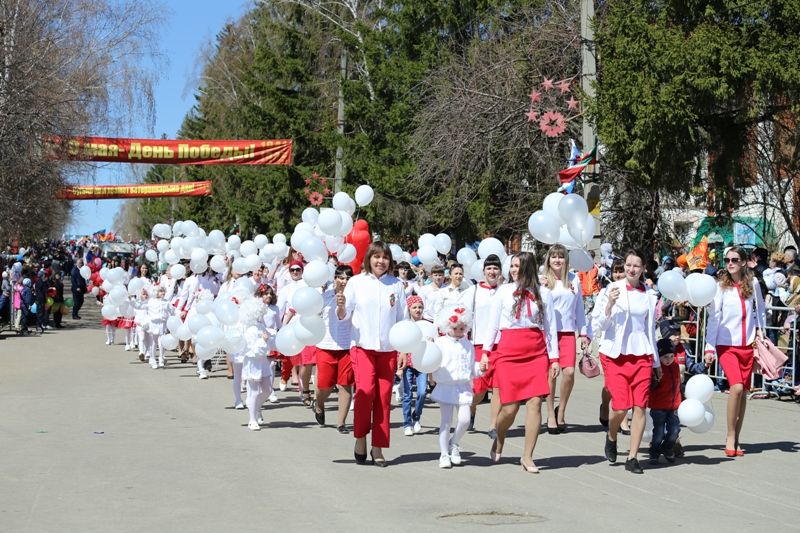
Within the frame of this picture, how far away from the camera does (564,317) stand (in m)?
12.5

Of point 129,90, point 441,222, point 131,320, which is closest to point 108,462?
point 131,320

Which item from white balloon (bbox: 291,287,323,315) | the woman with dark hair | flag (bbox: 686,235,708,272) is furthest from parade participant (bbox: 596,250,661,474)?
flag (bbox: 686,235,708,272)

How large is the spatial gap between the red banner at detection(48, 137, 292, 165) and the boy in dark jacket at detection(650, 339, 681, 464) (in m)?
26.8

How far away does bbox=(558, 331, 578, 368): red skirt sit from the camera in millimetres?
12609

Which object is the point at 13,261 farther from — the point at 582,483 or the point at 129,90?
the point at 582,483

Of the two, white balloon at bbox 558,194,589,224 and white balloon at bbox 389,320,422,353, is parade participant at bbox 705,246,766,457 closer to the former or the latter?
white balloon at bbox 558,194,589,224

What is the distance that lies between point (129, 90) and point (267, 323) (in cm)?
2651

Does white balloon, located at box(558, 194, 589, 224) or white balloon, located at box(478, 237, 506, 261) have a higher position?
white balloon, located at box(558, 194, 589, 224)

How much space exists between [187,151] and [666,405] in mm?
27614

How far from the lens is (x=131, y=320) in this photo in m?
24.8

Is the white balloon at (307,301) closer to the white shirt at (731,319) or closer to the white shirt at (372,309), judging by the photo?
the white shirt at (372,309)

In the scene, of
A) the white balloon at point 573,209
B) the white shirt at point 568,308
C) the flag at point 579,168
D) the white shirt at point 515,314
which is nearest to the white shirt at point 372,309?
the white shirt at point 515,314

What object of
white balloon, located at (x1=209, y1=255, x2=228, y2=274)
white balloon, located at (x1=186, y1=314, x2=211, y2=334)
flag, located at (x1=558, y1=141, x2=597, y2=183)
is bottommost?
white balloon, located at (x1=186, y1=314, x2=211, y2=334)

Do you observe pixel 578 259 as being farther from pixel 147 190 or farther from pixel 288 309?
pixel 147 190
